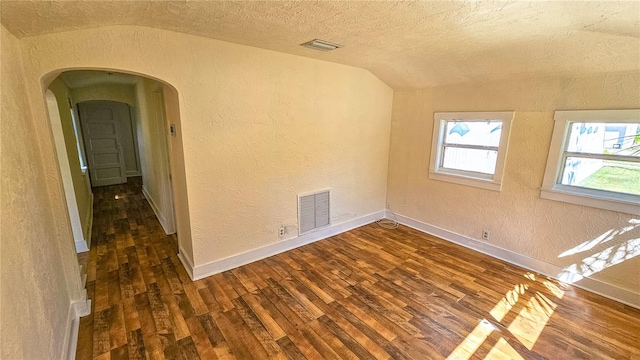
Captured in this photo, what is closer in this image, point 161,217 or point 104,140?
point 161,217

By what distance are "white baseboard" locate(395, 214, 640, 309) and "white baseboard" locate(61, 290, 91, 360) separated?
13.2ft

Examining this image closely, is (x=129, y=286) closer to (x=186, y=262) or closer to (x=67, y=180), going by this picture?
(x=186, y=262)

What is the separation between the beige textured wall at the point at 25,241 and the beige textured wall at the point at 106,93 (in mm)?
4108

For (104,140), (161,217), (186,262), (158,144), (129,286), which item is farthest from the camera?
(104,140)

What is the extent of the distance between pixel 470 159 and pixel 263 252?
3011mm

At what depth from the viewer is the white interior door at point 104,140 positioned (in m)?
6.68

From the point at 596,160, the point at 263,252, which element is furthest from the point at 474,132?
the point at 263,252

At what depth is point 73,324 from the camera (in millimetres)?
2180

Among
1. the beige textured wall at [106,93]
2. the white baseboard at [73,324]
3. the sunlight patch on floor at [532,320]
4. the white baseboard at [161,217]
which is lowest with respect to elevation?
the sunlight patch on floor at [532,320]

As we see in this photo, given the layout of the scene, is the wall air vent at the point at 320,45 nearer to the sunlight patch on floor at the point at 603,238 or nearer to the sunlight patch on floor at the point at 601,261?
the sunlight patch on floor at the point at 603,238

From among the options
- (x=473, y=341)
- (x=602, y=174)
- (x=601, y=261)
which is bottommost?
(x=473, y=341)

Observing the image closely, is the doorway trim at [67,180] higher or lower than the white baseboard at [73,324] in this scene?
higher

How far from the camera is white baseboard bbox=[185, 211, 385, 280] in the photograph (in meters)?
2.98

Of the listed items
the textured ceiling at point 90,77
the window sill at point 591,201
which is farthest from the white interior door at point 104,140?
the window sill at point 591,201
